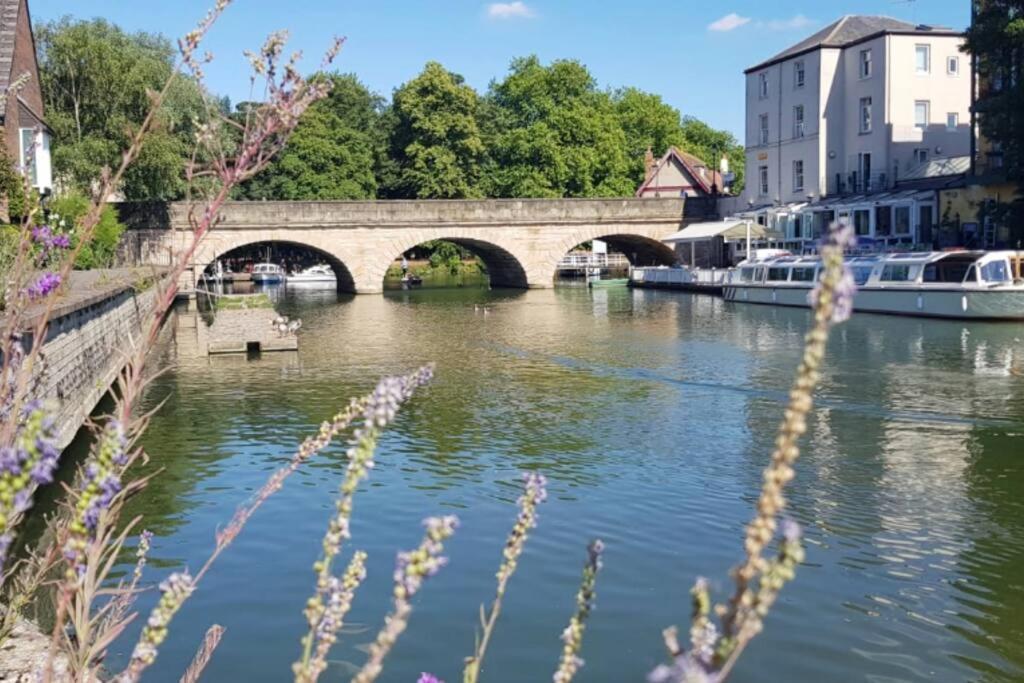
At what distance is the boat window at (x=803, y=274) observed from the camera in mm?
39312

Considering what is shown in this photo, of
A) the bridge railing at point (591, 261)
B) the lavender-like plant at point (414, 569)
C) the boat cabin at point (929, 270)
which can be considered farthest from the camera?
the bridge railing at point (591, 261)

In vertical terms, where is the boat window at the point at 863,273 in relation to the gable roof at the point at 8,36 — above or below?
below

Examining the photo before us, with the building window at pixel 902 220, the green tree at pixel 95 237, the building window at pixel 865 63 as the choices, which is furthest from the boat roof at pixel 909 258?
the green tree at pixel 95 237

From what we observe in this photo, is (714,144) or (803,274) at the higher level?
(714,144)

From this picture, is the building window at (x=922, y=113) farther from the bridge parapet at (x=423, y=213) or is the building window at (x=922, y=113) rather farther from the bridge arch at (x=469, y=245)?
the bridge arch at (x=469, y=245)

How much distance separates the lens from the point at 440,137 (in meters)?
72.1

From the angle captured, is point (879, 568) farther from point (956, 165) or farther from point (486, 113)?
point (486, 113)

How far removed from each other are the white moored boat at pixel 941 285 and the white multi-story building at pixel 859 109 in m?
10.6

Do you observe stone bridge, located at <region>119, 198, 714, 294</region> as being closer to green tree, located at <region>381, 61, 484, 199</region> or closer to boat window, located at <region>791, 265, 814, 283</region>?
green tree, located at <region>381, 61, 484, 199</region>

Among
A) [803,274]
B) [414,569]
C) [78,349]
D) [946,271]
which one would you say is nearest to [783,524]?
[414,569]

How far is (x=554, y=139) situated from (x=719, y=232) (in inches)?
1058

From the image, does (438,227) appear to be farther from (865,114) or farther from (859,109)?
(865,114)

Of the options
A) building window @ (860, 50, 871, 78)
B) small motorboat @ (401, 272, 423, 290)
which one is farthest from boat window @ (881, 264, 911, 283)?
small motorboat @ (401, 272, 423, 290)

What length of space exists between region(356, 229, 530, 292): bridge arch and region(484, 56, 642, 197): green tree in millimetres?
14165
